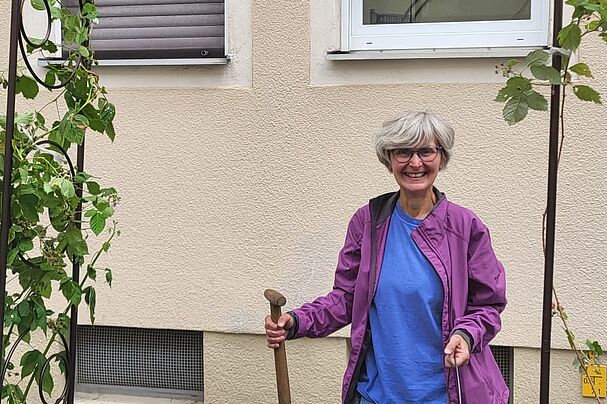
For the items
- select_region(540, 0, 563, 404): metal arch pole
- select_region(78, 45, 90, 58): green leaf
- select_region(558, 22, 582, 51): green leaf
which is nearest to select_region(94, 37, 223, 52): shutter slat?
select_region(78, 45, 90, 58): green leaf

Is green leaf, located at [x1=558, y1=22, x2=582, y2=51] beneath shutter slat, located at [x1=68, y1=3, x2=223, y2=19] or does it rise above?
beneath

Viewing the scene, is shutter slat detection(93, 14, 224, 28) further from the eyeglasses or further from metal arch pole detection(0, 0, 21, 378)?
metal arch pole detection(0, 0, 21, 378)

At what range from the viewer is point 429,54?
472 centimetres

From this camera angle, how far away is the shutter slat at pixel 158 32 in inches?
198

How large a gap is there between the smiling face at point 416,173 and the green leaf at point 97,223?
97 centimetres

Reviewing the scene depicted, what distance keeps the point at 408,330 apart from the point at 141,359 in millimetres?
2410

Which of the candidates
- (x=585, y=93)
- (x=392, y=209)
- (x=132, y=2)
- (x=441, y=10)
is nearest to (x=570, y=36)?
(x=585, y=93)

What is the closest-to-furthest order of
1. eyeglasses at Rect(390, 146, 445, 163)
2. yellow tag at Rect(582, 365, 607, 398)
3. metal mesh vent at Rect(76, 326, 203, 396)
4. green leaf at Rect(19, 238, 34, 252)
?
1. green leaf at Rect(19, 238, 34, 252)
2. eyeglasses at Rect(390, 146, 445, 163)
3. yellow tag at Rect(582, 365, 607, 398)
4. metal mesh vent at Rect(76, 326, 203, 396)

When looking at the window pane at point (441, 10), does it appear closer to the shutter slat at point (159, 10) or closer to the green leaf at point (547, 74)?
the shutter slat at point (159, 10)

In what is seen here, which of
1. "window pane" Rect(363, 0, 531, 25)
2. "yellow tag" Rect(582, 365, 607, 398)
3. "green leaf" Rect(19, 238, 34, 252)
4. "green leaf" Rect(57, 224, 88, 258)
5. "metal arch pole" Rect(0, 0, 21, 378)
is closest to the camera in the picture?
"metal arch pole" Rect(0, 0, 21, 378)

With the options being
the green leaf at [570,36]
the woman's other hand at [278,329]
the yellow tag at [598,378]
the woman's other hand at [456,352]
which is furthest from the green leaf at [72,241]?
the yellow tag at [598,378]

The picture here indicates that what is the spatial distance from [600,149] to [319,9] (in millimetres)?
1452

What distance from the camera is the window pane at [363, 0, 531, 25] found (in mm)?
Answer: 4742

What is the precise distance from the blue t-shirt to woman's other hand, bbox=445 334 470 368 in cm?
19
